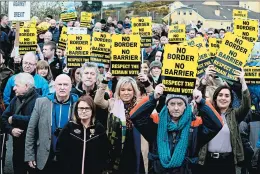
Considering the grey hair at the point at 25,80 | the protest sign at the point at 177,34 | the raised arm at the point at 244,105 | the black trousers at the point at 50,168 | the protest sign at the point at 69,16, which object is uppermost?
the protest sign at the point at 69,16

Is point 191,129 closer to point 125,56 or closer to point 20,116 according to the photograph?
point 125,56

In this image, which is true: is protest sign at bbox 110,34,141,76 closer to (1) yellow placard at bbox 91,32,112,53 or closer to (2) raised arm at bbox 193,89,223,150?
(1) yellow placard at bbox 91,32,112,53

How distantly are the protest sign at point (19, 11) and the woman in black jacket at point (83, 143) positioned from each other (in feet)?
15.0

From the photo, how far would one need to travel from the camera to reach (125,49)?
7301mm

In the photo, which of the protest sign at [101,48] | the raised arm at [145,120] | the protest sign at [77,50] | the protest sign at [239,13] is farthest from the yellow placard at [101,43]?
the protest sign at [239,13]

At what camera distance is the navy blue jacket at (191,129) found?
548 cm

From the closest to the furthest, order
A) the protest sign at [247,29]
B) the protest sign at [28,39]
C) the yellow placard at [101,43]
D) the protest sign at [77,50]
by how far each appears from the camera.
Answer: the protest sign at [77,50]
the yellow placard at [101,43]
the protest sign at [247,29]
the protest sign at [28,39]

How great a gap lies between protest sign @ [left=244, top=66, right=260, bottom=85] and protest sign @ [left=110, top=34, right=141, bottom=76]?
1.48m

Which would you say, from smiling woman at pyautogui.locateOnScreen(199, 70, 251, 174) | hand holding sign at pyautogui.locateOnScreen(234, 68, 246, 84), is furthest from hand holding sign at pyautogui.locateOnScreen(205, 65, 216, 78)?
smiling woman at pyautogui.locateOnScreen(199, 70, 251, 174)

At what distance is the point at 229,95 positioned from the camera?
6.25 metres

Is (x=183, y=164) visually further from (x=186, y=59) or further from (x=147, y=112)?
(x=186, y=59)

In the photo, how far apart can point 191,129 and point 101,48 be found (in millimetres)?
3426

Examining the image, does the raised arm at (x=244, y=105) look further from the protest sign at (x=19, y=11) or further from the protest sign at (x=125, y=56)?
the protest sign at (x=19, y=11)

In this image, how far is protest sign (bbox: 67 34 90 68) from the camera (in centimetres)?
848
